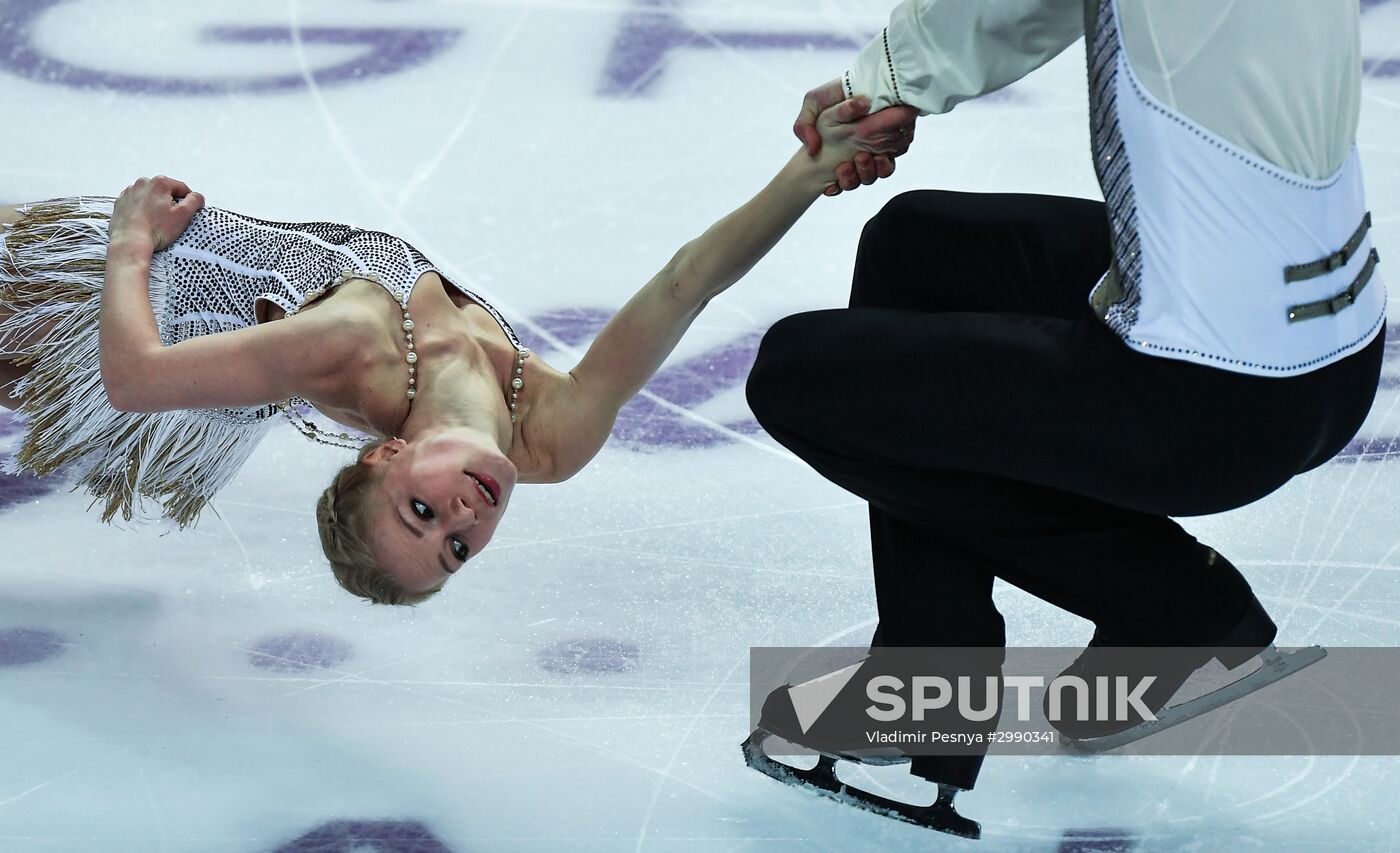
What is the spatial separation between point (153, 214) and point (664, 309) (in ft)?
3.06

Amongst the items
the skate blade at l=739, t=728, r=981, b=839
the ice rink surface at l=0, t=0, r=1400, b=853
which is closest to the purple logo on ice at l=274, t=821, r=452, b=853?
the ice rink surface at l=0, t=0, r=1400, b=853

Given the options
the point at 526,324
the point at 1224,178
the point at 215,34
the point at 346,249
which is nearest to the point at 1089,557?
the point at 1224,178

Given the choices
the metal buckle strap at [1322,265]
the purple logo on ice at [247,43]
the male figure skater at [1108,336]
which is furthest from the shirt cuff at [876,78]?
the purple logo on ice at [247,43]

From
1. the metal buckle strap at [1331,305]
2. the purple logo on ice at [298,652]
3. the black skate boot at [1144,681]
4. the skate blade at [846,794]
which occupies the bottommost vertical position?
the purple logo on ice at [298,652]

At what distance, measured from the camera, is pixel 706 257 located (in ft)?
8.20

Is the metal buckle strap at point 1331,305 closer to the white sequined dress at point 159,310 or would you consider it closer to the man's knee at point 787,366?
the man's knee at point 787,366

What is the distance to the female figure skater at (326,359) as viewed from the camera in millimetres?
2324

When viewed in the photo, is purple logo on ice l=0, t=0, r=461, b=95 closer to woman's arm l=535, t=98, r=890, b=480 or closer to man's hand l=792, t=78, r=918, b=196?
woman's arm l=535, t=98, r=890, b=480

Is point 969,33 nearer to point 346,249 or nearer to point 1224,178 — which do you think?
point 1224,178

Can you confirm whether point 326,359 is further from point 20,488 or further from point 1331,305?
point 1331,305

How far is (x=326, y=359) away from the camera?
2.38 meters

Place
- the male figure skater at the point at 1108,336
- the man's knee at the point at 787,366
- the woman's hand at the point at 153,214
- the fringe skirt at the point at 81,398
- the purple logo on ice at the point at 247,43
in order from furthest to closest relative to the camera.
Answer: the purple logo on ice at the point at 247,43 → the fringe skirt at the point at 81,398 → the woman's hand at the point at 153,214 → the man's knee at the point at 787,366 → the male figure skater at the point at 1108,336

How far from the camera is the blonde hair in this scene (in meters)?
2.37

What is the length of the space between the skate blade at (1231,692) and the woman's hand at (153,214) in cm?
183
